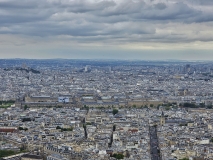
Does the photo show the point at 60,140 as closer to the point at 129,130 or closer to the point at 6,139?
the point at 6,139

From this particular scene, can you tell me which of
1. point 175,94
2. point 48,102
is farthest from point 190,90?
point 48,102

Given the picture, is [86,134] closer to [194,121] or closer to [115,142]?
[115,142]

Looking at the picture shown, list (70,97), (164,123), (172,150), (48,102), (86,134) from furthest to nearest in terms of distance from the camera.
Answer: (70,97), (48,102), (164,123), (86,134), (172,150)

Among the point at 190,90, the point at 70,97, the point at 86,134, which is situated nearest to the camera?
the point at 86,134

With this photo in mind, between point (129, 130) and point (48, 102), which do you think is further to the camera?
point (48, 102)

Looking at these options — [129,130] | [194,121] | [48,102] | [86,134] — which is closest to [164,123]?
[194,121]

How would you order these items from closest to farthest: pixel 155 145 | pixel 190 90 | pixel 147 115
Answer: pixel 155 145
pixel 147 115
pixel 190 90

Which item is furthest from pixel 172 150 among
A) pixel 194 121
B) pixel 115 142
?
pixel 194 121

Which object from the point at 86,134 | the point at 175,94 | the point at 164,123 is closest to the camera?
the point at 86,134

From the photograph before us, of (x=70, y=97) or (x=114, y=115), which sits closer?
(x=114, y=115)
